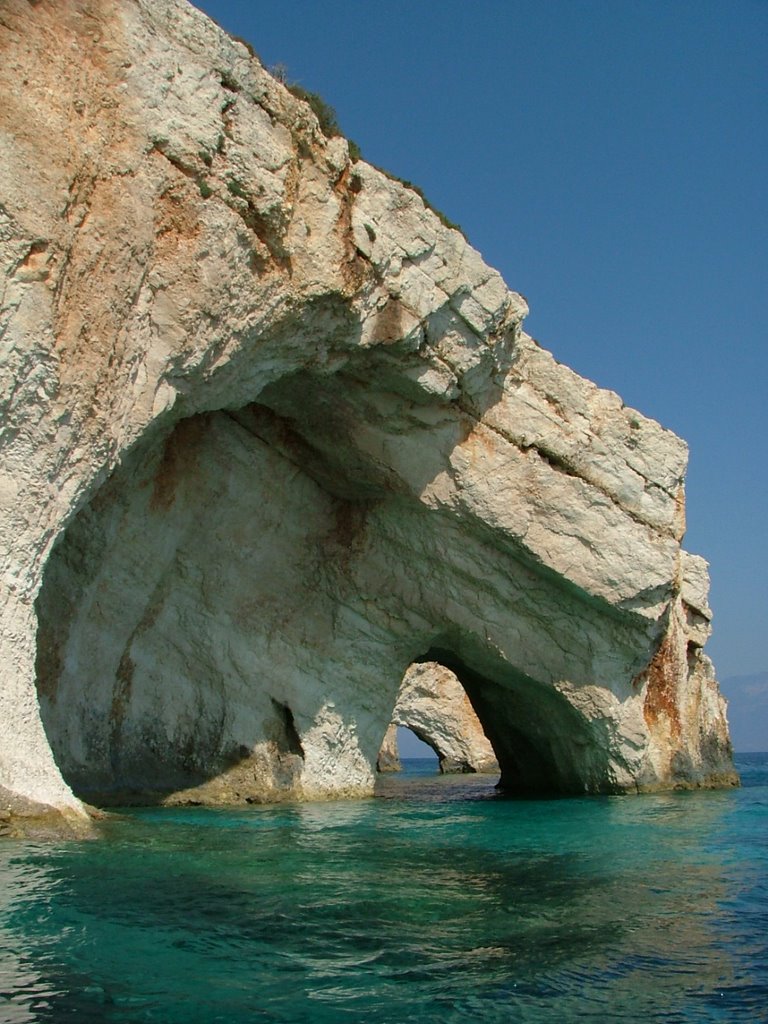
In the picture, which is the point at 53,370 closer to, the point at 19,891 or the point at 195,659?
the point at 19,891

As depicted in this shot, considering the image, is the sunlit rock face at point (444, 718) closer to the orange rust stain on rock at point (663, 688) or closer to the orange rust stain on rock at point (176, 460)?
the orange rust stain on rock at point (663, 688)

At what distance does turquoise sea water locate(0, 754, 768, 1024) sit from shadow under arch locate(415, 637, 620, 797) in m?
7.31

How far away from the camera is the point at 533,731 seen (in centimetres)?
1981

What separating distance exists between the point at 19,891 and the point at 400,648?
1181 cm

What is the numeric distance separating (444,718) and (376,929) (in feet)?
97.3

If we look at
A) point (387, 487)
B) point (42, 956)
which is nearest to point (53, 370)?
point (42, 956)

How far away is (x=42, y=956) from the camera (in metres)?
5.09

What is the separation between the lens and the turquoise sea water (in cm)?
458

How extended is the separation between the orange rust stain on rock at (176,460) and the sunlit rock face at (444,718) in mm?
19105

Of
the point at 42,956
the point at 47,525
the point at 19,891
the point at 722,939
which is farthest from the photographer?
the point at 47,525

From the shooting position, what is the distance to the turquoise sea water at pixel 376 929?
15.0ft

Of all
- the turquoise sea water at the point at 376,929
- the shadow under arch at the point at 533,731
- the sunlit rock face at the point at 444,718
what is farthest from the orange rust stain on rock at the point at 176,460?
the sunlit rock face at the point at 444,718

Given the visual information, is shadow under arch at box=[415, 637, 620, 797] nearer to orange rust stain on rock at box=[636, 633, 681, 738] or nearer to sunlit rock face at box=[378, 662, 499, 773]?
orange rust stain on rock at box=[636, 633, 681, 738]

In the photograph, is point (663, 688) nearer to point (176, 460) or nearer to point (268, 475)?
point (268, 475)
